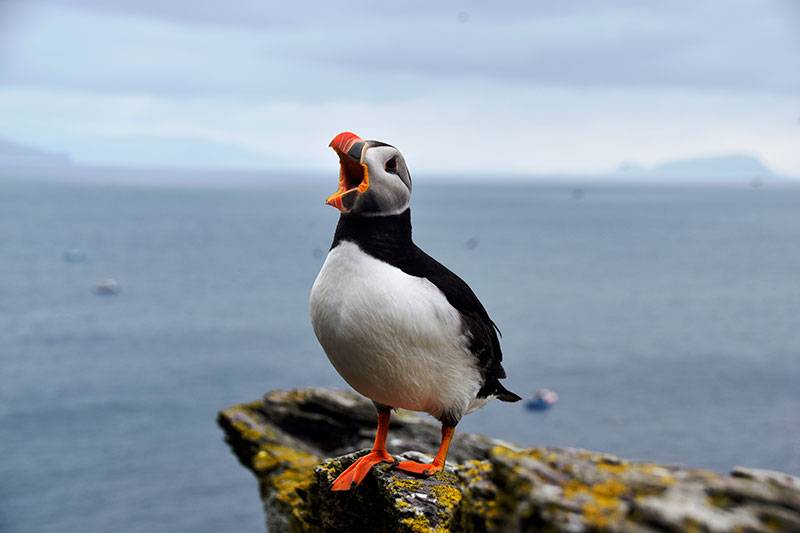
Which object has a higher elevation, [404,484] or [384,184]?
[384,184]

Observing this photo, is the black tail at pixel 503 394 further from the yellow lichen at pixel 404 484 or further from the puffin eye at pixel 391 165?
the puffin eye at pixel 391 165

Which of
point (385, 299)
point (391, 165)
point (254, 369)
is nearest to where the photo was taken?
point (385, 299)

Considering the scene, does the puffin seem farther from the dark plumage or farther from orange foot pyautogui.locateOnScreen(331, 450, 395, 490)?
orange foot pyautogui.locateOnScreen(331, 450, 395, 490)

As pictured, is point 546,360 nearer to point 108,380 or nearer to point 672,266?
point 108,380

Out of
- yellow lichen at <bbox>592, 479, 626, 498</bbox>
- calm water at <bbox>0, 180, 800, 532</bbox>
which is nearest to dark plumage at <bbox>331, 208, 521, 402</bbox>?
yellow lichen at <bbox>592, 479, 626, 498</bbox>

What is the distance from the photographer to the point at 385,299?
22.9ft

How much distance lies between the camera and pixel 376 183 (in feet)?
23.4

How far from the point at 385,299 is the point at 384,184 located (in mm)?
977

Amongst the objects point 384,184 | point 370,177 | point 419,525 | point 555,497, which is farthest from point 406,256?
point 555,497

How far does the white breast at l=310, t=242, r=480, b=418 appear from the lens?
699 cm

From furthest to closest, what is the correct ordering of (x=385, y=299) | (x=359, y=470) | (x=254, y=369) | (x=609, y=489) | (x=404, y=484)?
(x=254, y=369), (x=359, y=470), (x=404, y=484), (x=385, y=299), (x=609, y=489)

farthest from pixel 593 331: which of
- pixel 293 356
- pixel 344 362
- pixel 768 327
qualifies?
pixel 344 362

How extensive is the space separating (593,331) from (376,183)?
103738 mm

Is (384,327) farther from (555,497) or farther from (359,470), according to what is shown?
(555,497)
